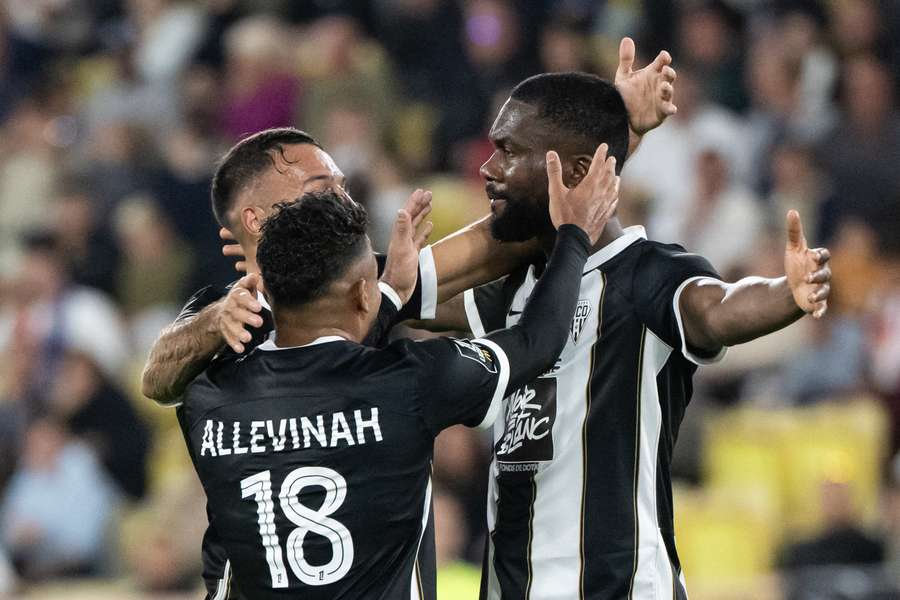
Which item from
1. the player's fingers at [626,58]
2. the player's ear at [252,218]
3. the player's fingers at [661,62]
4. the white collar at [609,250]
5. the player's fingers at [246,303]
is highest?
the player's fingers at [626,58]

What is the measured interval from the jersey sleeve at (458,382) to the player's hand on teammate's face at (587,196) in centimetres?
40

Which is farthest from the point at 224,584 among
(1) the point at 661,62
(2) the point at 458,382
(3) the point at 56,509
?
(3) the point at 56,509

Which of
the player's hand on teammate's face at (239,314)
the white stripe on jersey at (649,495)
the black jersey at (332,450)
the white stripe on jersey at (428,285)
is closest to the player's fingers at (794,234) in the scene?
the white stripe on jersey at (649,495)

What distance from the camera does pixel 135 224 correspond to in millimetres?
9766

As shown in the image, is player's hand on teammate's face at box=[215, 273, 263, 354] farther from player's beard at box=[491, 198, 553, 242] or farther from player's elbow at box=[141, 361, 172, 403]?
player's beard at box=[491, 198, 553, 242]

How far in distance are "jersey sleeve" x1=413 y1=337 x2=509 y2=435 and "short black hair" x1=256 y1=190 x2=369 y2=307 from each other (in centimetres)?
28

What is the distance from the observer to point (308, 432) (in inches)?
127

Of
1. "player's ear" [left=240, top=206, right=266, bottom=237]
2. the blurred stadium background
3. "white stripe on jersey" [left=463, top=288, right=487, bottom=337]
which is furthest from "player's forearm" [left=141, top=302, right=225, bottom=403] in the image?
the blurred stadium background

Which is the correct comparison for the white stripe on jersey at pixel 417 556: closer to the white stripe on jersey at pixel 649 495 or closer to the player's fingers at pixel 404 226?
the white stripe on jersey at pixel 649 495

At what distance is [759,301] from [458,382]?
68 cm

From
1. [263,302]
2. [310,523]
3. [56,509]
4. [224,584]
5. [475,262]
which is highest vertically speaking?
[475,262]

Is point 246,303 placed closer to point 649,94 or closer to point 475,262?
point 475,262

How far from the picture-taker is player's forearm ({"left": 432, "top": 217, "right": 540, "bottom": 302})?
3879 mm

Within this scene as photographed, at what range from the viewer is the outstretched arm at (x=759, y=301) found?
3.11m
